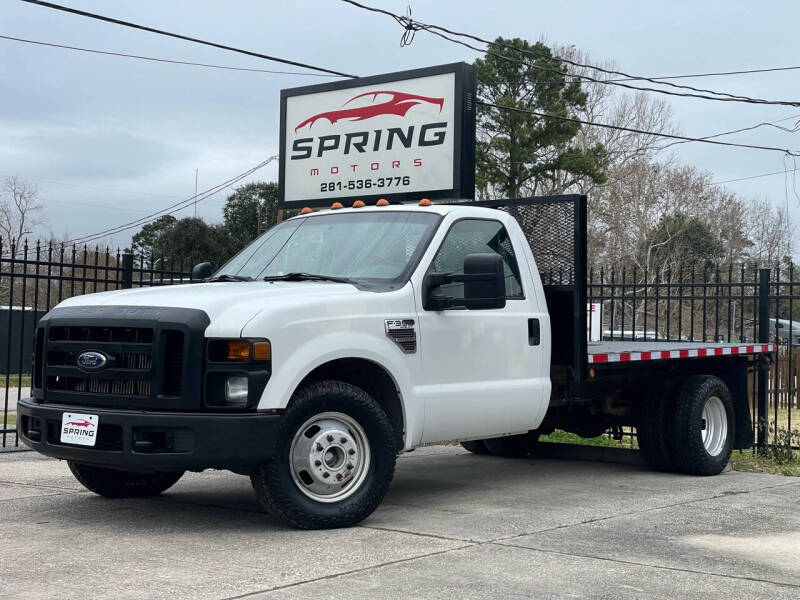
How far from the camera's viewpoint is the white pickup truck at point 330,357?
6148 millimetres

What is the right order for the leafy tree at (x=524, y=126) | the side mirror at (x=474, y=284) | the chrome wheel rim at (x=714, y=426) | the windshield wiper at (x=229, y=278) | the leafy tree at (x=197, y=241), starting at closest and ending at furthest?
the side mirror at (x=474, y=284) → the windshield wiper at (x=229, y=278) → the chrome wheel rim at (x=714, y=426) → the leafy tree at (x=524, y=126) → the leafy tree at (x=197, y=241)

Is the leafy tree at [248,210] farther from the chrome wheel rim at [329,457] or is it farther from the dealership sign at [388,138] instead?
the chrome wheel rim at [329,457]

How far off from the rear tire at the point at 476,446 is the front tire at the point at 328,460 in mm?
4283

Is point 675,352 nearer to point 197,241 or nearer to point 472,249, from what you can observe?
point 472,249

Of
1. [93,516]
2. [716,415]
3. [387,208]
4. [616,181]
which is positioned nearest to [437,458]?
[716,415]

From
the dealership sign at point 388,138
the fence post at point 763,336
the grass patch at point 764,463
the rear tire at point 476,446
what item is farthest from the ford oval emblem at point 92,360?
the fence post at point 763,336

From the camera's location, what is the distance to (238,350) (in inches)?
241

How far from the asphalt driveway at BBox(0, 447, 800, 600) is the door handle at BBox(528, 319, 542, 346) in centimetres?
118

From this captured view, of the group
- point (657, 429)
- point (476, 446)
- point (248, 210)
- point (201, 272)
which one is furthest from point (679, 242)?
point (201, 272)

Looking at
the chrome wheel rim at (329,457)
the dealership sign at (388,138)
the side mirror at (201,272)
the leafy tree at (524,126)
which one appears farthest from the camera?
the leafy tree at (524,126)

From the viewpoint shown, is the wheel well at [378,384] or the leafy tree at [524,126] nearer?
the wheel well at [378,384]

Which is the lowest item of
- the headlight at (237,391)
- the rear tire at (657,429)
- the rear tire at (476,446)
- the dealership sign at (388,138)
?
the rear tire at (476,446)

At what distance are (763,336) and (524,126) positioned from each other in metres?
30.5

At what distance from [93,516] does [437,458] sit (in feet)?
14.7
